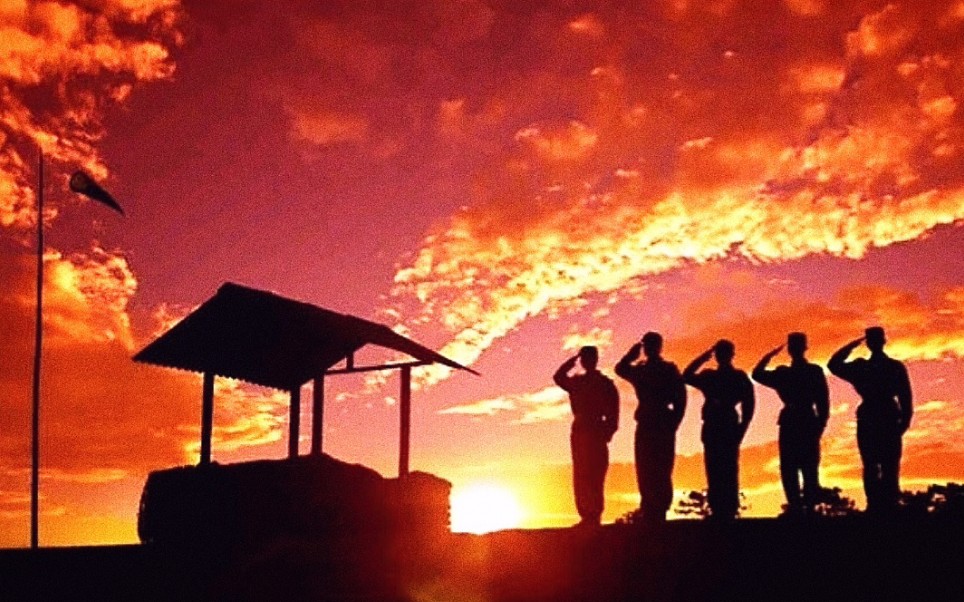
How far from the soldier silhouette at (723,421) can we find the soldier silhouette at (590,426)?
857mm

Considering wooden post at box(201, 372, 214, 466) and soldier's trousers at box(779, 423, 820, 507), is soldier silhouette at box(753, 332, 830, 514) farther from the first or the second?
wooden post at box(201, 372, 214, 466)

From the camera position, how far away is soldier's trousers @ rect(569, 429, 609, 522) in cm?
994

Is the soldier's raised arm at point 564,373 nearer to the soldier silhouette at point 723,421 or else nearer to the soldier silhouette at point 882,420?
the soldier silhouette at point 723,421

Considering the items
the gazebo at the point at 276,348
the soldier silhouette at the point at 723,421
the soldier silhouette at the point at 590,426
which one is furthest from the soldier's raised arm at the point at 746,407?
the gazebo at the point at 276,348

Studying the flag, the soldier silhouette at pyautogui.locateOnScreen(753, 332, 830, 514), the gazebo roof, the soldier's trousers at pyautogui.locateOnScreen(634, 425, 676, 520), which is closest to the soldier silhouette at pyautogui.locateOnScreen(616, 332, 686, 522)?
the soldier's trousers at pyautogui.locateOnScreen(634, 425, 676, 520)

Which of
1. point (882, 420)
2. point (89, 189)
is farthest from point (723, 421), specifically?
point (89, 189)

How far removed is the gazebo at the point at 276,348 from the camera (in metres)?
16.8

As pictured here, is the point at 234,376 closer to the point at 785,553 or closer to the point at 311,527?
the point at 311,527

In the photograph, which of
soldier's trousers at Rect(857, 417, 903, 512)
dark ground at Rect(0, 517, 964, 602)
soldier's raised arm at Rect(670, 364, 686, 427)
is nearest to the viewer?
dark ground at Rect(0, 517, 964, 602)

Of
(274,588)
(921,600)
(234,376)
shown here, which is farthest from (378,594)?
(234,376)

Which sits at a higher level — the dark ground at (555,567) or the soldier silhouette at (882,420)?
the soldier silhouette at (882,420)

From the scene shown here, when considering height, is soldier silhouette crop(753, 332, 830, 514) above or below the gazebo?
below

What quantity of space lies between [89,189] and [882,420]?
19479mm

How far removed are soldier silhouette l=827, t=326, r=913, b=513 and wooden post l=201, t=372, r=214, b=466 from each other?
10.5 meters
